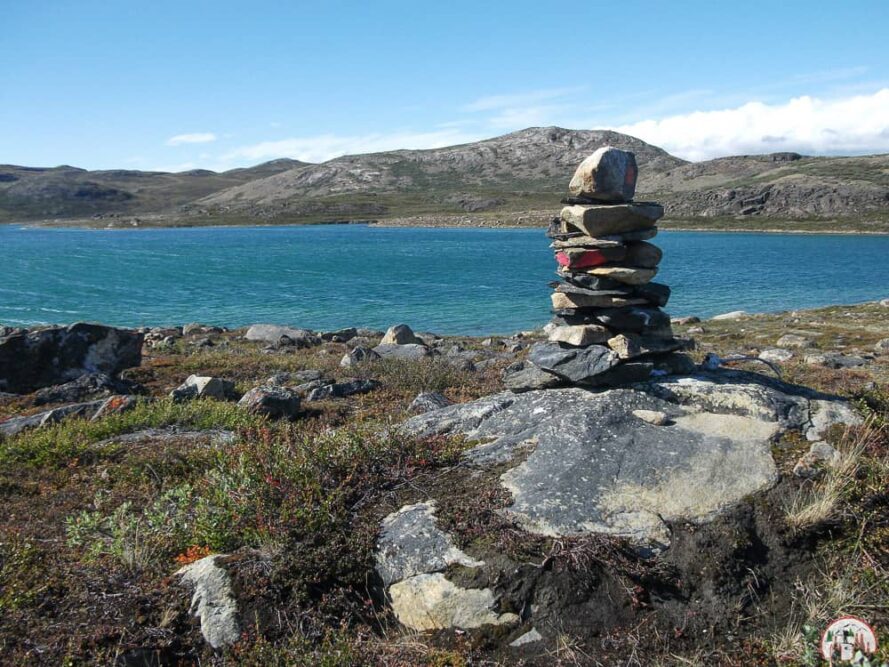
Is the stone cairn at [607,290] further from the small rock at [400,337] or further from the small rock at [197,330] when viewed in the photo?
the small rock at [197,330]

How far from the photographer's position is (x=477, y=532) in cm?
629

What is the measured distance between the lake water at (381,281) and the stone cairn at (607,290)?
26.9 m

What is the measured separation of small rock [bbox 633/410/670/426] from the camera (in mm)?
8148

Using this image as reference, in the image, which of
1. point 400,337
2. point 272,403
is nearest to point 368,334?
point 400,337

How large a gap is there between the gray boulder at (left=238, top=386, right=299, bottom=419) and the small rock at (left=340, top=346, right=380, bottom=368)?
5.96 meters

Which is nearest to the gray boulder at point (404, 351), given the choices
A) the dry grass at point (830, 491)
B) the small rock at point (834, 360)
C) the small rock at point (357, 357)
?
the small rock at point (357, 357)

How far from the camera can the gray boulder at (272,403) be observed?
12477 millimetres

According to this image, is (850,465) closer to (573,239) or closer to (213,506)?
(573,239)

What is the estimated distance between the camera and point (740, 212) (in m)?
150

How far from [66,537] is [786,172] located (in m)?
197

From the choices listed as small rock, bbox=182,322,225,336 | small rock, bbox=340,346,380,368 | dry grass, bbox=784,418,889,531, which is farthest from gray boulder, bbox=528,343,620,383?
small rock, bbox=182,322,225,336

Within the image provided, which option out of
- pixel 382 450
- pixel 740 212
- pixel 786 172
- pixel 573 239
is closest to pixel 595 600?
pixel 382 450

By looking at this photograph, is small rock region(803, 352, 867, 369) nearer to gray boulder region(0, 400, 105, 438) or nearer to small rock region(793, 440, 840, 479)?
small rock region(793, 440, 840, 479)

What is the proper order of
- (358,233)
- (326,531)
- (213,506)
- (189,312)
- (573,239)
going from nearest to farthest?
(326,531)
(213,506)
(573,239)
(189,312)
(358,233)
